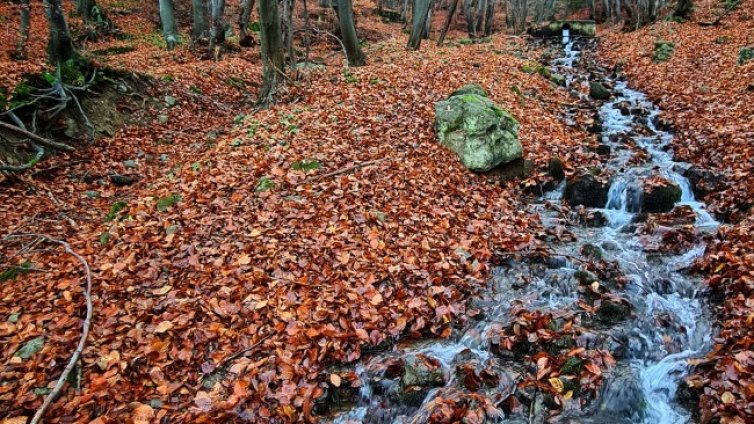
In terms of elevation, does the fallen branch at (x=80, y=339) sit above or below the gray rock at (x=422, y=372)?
above

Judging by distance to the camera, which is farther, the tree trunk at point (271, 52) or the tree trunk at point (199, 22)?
the tree trunk at point (199, 22)

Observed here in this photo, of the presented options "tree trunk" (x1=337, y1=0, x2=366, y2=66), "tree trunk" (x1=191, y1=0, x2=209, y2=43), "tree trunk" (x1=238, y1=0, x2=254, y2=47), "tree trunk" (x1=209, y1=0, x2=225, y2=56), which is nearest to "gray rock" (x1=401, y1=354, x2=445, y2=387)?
"tree trunk" (x1=337, y1=0, x2=366, y2=66)

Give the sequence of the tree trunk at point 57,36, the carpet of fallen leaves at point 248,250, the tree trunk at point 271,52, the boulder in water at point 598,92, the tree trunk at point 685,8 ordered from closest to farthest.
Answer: the carpet of fallen leaves at point 248,250 → the tree trunk at point 57,36 → the tree trunk at point 271,52 → the boulder in water at point 598,92 → the tree trunk at point 685,8

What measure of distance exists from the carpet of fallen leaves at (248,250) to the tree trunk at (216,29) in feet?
18.1

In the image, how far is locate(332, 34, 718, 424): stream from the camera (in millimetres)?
4473

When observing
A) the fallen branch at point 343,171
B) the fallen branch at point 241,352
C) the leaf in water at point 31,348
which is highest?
the fallen branch at point 343,171

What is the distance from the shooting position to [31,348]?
4.62 metres

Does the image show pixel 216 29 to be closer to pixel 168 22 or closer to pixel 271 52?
pixel 168 22

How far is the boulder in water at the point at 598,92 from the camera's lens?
1368 cm

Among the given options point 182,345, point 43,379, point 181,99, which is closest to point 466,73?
point 181,99

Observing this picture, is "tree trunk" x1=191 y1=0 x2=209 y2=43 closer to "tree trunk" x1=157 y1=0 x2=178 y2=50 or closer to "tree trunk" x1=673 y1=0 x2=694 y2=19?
"tree trunk" x1=157 y1=0 x2=178 y2=50

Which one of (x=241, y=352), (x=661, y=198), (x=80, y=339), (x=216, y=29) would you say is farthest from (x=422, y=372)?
(x=216, y=29)

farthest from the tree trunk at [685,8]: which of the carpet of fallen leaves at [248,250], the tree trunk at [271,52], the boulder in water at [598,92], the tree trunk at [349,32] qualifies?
the tree trunk at [271,52]

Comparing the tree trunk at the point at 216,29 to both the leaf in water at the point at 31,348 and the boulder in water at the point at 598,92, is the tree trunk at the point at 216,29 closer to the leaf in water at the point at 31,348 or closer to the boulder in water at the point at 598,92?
the leaf in water at the point at 31,348
